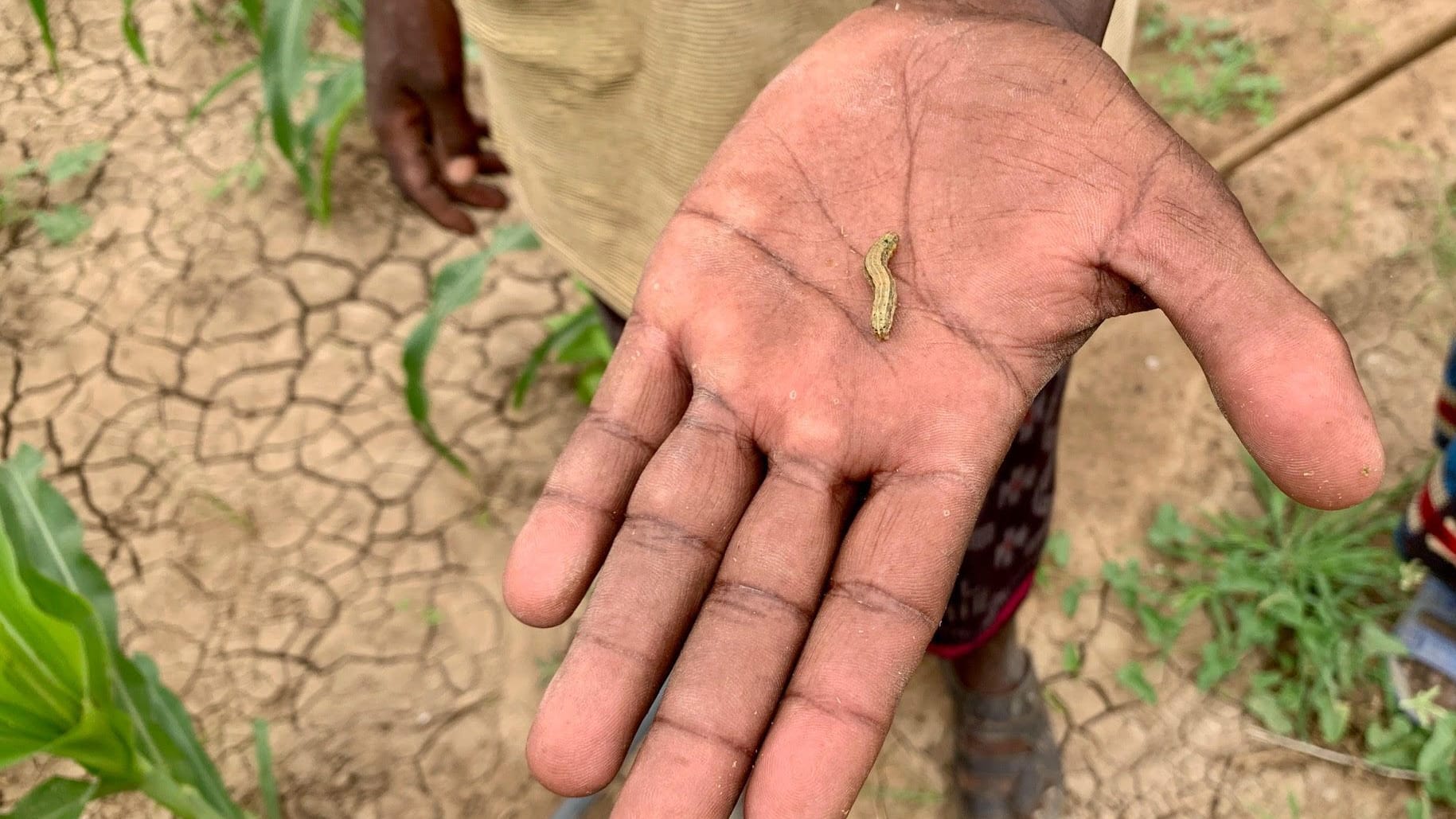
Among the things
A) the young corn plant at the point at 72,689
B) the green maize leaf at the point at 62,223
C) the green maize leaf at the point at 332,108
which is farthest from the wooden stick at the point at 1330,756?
the green maize leaf at the point at 62,223

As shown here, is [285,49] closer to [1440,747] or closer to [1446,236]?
[1440,747]

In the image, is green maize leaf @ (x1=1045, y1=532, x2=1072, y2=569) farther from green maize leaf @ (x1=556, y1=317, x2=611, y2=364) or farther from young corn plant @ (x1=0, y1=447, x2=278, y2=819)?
young corn plant @ (x1=0, y1=447, x2=278, y2=819)

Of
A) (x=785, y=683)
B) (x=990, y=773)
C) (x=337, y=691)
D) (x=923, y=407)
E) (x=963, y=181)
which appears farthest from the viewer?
(x=337, y=691)

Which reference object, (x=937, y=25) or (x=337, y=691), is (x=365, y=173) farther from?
(x=937, y=25)

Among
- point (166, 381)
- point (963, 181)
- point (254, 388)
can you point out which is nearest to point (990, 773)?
point (963, 181)

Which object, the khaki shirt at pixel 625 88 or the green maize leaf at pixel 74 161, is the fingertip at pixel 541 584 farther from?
the green maize leaf at pixel 74 161

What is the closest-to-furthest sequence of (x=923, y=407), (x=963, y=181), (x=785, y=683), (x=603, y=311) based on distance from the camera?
1. (x=785, y=683)
2. (x=923, y=407)
3. (x=963, y=181)
4. (x=603, y=311)
